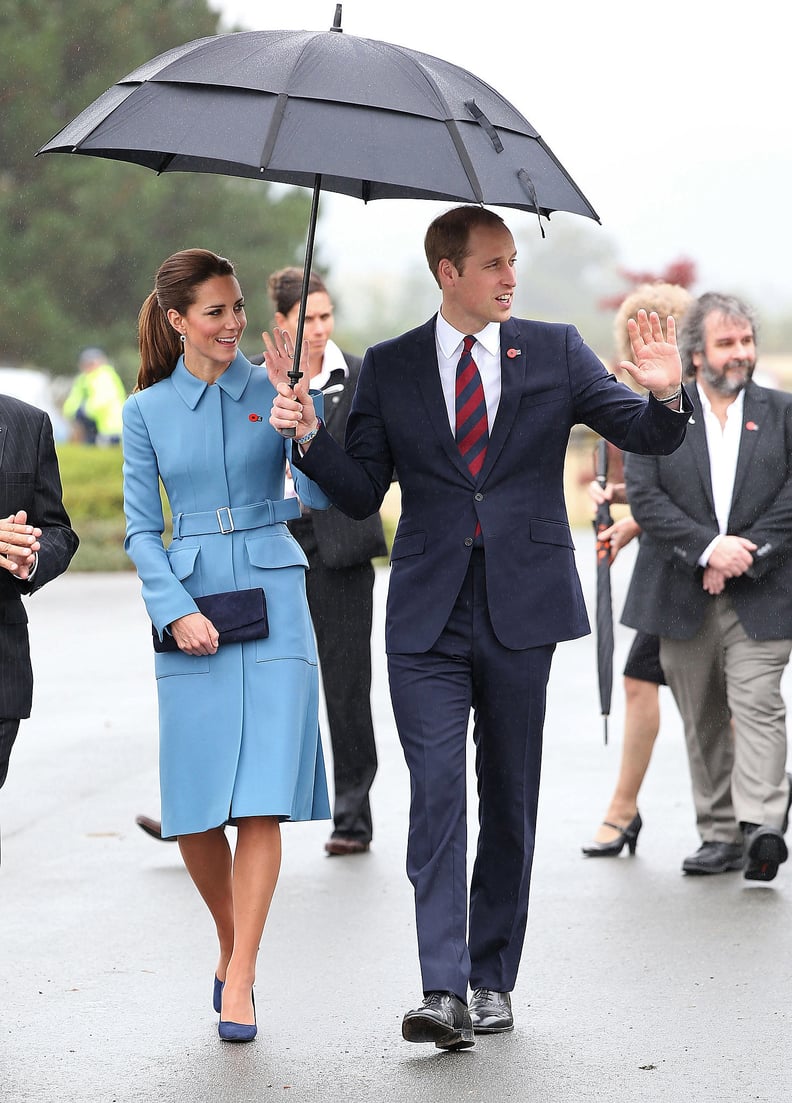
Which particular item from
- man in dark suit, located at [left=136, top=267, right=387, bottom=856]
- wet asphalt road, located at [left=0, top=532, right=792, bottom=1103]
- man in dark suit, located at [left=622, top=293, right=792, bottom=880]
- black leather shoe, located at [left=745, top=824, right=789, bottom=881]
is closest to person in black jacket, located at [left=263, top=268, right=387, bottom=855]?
man in dark suit, located at [left=136, top=267, right=387, bottom=856]

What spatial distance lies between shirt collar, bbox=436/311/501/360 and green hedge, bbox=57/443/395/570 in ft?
54.5

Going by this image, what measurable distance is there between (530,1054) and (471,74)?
2.61 meters

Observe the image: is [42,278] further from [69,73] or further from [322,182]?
[322,182]

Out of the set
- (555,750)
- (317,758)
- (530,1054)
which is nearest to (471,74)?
(317,758)

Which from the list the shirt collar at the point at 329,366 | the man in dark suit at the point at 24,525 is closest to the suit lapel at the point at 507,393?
the man in dark suit at the point at 24,525

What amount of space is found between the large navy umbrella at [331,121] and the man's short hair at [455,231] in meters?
0.25

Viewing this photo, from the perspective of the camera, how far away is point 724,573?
711cm

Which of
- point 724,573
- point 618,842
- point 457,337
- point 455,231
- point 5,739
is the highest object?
point 455,231

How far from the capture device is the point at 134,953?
242 inches

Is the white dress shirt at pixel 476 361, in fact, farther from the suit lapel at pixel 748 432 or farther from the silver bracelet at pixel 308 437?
the suit lapel at pixel 748 432

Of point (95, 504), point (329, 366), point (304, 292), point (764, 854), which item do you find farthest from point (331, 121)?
point (95, 504)

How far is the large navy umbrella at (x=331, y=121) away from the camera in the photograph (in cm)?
458

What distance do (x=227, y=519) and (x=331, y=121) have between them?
46.6 inches

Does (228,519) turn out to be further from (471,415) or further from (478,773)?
(478,773)
